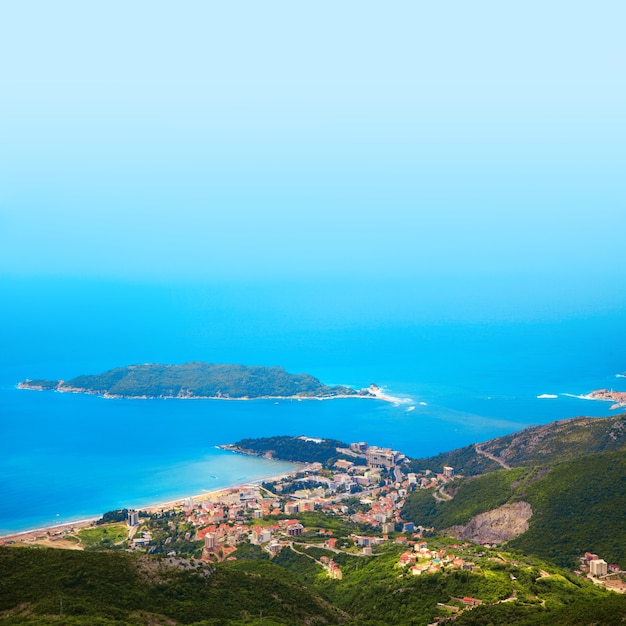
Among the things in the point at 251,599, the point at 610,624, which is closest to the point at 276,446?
the point at 251,599

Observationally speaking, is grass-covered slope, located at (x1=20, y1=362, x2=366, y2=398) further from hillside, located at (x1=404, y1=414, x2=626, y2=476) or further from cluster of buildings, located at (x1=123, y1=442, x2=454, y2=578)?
hillside, located at (x1=404, y1=414, x2=626, y2=476)

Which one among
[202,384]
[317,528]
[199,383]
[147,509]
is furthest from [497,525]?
[199,383]

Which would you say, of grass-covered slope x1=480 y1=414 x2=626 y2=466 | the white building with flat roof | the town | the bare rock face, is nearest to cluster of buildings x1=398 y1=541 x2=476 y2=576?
the town

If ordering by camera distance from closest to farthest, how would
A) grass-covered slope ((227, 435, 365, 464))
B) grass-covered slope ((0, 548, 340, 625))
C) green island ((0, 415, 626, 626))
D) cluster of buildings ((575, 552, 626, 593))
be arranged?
grass-covered slope ((0, 548, 340, 625)) → green island ((0, 415, 626, 626)) → cluster of buildings ((575, 552, 626, 593)) → grass-covered slope ((227, 435, 365, 464))

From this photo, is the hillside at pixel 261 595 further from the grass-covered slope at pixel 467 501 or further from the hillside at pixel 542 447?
the hillside at pixel 542 447

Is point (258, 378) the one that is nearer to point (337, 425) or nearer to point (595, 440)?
point (337, 425)
